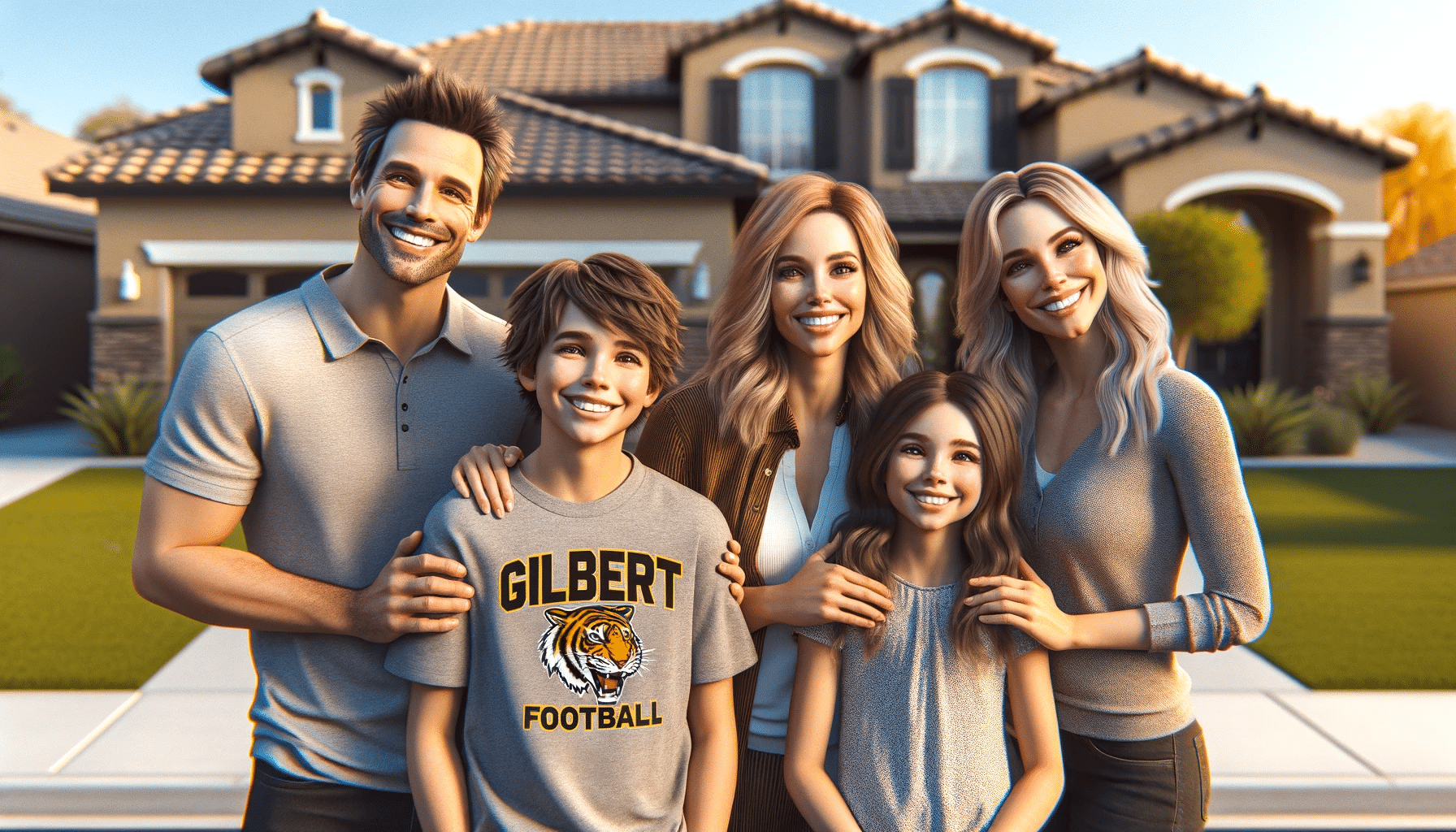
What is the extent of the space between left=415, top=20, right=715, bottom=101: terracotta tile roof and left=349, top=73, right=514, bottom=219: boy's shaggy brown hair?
17005mm

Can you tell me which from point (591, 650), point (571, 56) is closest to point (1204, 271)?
point (571, 56)

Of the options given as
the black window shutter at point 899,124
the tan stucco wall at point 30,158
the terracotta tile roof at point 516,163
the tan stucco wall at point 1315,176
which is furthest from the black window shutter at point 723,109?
the tan stucco wall at point 30,158

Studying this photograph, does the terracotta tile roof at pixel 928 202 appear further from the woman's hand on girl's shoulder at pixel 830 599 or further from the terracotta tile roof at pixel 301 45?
the woman's hand on girl's shoulder at pixel 830 599

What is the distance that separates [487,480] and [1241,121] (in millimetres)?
17323

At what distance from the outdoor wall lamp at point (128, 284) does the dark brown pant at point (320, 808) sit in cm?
1433

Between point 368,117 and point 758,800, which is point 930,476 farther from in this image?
point 368,117

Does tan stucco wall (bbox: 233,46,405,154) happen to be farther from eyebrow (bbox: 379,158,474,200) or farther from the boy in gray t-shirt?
the boy in gray t-shirt

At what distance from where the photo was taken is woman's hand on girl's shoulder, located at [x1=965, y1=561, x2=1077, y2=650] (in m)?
2.08

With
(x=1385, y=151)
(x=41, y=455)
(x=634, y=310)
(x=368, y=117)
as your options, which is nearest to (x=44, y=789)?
(x=368, y=117)

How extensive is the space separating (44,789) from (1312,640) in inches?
258

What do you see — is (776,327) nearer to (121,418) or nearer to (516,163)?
(516,163)

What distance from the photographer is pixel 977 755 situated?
2.14m

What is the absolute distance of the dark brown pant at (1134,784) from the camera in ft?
7.30

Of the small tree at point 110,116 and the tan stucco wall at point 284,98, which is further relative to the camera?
the small tree at point 110,116
